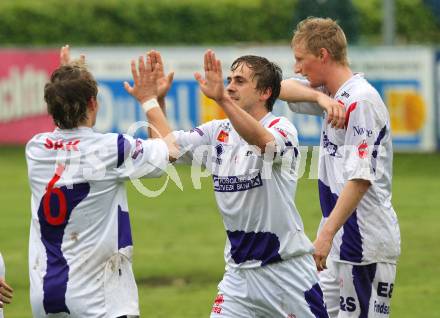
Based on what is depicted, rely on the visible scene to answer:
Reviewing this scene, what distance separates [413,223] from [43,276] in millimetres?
11047

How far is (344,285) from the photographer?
323 inches

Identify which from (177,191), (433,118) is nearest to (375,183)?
(177,191)

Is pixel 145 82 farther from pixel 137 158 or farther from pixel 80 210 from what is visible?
pixel 80 210

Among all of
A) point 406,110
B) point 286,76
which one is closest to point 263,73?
point 286,76

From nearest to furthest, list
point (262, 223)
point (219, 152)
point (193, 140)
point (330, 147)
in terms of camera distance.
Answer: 1. point (262, 223)
2. point (219, 152)
3. point (193, 140)
4. point (330, 147)

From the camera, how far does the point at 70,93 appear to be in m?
6.91

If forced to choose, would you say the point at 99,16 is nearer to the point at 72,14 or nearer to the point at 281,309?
the point at 72,14

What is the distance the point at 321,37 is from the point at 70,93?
2.06m

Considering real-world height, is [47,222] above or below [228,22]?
below

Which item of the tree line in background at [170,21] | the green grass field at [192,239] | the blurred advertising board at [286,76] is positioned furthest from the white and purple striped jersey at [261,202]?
the tree line in background at [170,21]

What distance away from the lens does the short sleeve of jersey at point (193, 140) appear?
800 centimetres

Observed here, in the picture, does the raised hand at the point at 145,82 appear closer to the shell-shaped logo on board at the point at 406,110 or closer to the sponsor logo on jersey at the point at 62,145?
the sponsor logo on jersey at the point at 62,145

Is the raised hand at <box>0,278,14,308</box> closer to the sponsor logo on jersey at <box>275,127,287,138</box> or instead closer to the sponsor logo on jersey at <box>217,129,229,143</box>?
the sponsor logo on jersey at <box>217,129,229,143</box>

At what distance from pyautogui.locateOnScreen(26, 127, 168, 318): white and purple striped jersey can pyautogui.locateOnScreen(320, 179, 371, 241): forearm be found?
1295 millimetres
